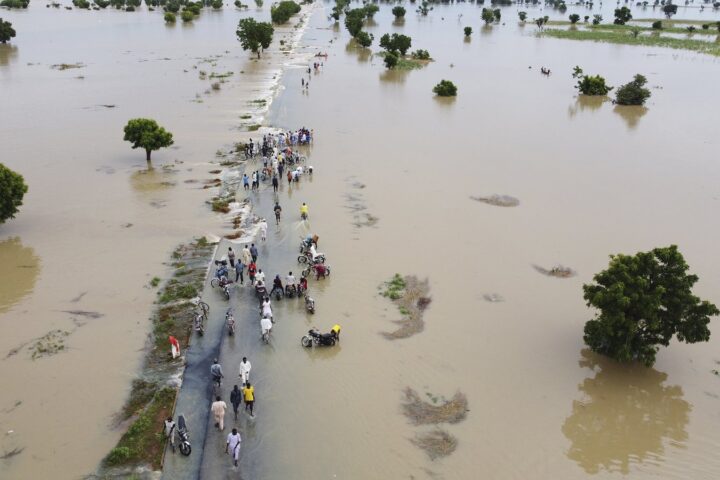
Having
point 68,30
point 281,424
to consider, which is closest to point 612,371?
point 281,424

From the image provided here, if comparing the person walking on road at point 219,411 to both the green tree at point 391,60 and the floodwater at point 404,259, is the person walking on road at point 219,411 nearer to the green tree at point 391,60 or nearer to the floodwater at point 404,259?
the floodwater at point 404,259

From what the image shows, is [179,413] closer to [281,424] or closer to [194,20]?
[281,424]

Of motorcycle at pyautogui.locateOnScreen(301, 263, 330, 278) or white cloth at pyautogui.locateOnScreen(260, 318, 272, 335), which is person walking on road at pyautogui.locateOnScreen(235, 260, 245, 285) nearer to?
motorcycle at pyautogui.locateOnScreen(301, 263, 330, 278)

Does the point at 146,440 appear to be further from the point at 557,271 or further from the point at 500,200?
the point at 500,200

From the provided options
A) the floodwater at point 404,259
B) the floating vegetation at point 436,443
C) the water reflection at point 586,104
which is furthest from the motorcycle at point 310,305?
the water reflection at point 586,104

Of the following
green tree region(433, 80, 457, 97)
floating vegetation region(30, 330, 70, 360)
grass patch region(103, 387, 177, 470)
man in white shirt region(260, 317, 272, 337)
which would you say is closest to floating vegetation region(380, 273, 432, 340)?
man in white shirt region(260, 317, 272, 337)

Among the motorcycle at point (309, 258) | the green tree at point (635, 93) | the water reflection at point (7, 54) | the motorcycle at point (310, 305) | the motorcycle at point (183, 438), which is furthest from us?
the water reflection at point (7, 54)
